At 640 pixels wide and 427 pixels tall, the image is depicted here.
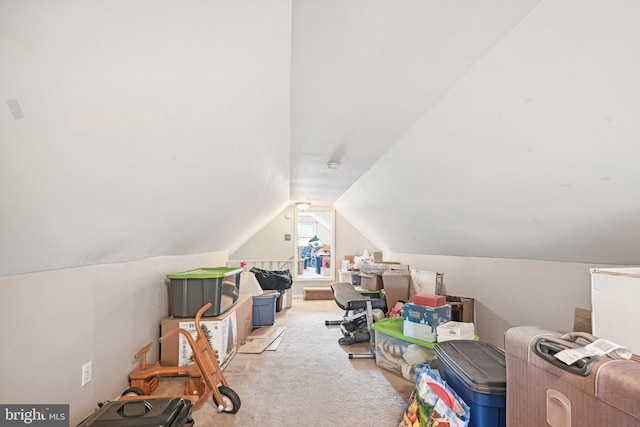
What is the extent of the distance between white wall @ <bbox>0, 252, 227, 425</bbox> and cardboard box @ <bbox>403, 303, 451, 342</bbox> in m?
2.16

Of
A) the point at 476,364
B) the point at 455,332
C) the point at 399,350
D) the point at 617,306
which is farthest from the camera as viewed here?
the point at 399,350

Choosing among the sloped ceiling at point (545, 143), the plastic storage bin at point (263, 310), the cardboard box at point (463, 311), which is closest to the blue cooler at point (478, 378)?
the sloped ceiling at point (545, 143)

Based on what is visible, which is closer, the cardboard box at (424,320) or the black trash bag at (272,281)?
the cardboard box at (424,320)

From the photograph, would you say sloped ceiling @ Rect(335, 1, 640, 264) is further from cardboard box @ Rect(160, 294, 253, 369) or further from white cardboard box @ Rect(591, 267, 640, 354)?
cardboard box @ Rect(160, 294, 253, 369)

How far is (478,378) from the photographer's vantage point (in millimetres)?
1619

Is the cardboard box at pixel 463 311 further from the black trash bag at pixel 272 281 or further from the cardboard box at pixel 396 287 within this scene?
the black trash bag at pixel 272 281

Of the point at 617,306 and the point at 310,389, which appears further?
the point at 310,389

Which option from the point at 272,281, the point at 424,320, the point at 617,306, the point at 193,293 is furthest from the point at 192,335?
the point at 617,306

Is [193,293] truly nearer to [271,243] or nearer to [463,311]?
[463,311]

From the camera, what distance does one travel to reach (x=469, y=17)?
1099 mm

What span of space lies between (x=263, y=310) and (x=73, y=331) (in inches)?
109

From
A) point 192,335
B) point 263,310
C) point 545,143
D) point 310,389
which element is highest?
point 545,143

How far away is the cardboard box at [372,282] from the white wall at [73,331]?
283cm

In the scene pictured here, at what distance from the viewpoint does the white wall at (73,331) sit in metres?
1.44
